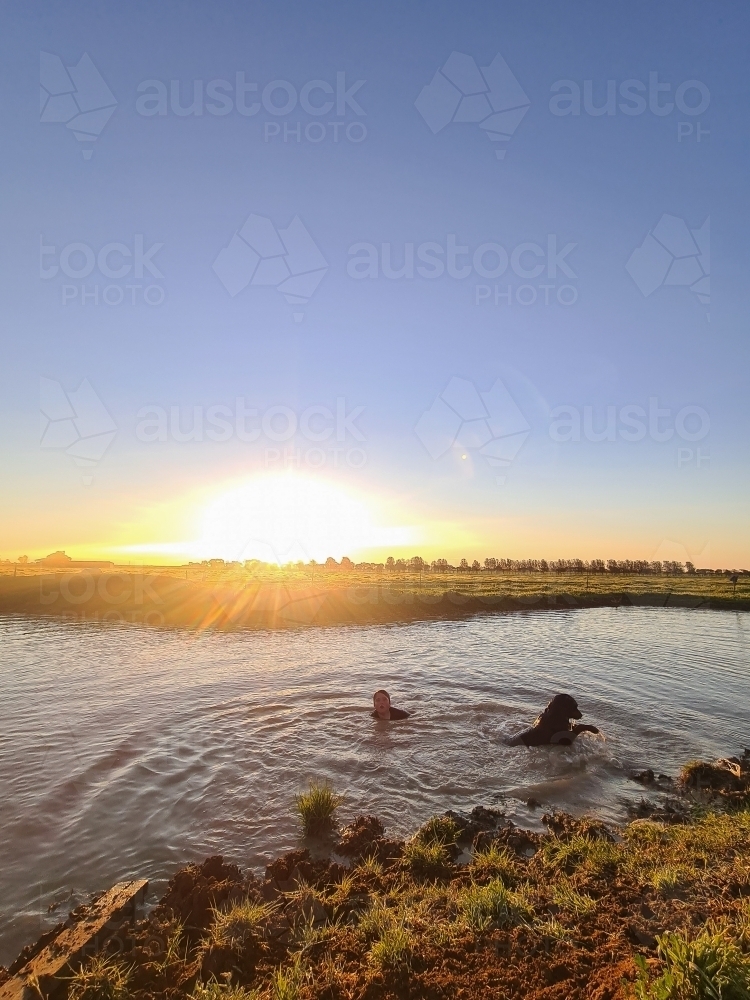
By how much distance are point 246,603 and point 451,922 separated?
39.7 metres

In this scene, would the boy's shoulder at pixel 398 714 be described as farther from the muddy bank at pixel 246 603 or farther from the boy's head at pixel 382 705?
the muddy bank at pixel 246 603

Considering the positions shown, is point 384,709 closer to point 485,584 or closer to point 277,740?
point 277,740

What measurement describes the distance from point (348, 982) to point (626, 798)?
7.67 m

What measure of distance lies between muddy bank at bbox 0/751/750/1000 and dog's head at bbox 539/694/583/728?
519 cm

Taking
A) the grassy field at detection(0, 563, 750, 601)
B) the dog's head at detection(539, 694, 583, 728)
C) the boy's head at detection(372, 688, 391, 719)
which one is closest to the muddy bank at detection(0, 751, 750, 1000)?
the dog's head at detection(539, 694, 583, 728)

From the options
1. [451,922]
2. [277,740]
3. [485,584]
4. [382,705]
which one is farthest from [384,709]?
[485,584]

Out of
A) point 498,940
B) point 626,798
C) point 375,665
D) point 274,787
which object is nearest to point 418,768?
point 274,787

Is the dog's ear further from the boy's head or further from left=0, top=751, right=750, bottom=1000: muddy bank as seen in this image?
left=0, top=751, right=750, bottom=1000: muddy bank

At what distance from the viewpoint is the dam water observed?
8750 mm

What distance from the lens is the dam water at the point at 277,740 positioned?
8750 millimetres

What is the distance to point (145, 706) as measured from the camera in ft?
55.4

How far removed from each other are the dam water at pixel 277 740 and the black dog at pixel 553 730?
0.28 metres

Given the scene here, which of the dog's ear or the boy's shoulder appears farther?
the boy's shoulder

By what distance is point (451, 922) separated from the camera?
5.93 m
